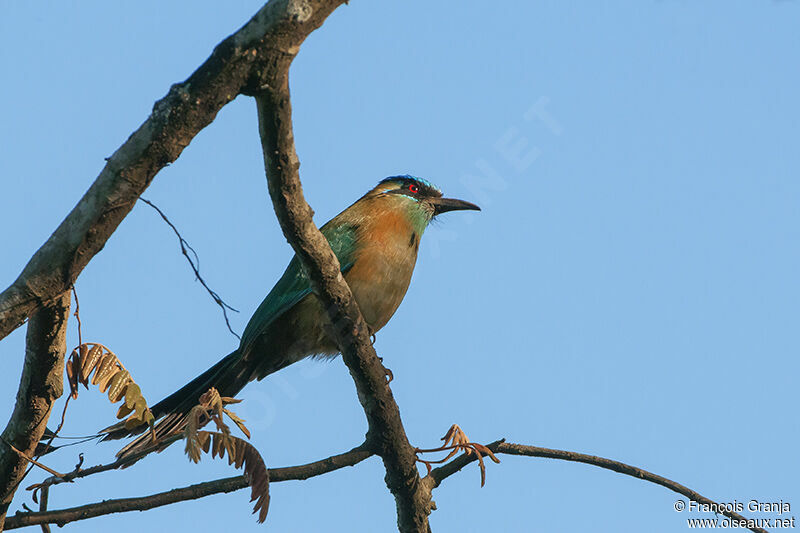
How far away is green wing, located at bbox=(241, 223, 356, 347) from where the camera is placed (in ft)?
15.0

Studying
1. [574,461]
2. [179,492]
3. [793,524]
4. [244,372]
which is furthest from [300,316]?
[793,524]

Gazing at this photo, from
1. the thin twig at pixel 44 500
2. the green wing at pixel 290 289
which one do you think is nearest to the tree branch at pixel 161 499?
the thin twig at pixel 44 500

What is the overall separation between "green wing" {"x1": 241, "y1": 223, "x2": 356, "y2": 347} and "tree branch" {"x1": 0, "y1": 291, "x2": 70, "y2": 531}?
1.49m

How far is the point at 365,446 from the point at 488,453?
55cm

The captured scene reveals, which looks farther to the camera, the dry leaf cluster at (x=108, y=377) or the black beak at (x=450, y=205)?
the black beak at (x=450, y=205)

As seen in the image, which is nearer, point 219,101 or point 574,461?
point 219,101

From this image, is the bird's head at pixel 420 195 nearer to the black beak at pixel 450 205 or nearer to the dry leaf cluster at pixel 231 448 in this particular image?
the black beak at pixel 450 205

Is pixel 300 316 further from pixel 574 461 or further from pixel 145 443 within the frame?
pixel 574 461

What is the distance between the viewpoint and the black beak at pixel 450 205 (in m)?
5.60

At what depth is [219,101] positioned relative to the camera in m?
2.52

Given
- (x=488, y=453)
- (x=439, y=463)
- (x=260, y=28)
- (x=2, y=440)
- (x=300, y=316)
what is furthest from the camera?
(x=300, y=316)

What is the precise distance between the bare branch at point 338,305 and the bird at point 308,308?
90 centimetres

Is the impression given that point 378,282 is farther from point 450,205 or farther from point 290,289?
point 450,205

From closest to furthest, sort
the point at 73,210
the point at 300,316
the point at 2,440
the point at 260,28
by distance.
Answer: the point at 260,28 < the point at 73,210 < the point at 2,440 < the point at 300,316
